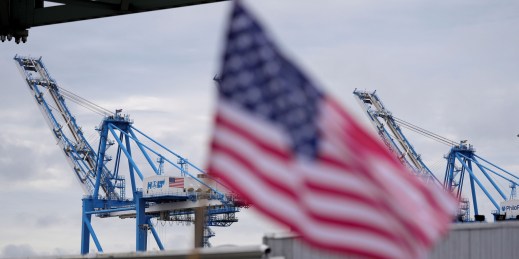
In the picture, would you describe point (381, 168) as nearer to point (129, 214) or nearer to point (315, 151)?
point (315, 151)

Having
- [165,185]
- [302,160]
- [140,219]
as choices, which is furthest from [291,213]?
[140,219]

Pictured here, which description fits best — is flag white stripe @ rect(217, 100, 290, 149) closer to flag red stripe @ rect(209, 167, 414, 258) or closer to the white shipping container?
flag red stripe @ rect(209, 167, 414, 258)

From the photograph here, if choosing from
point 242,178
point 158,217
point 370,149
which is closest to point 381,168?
point 370,149

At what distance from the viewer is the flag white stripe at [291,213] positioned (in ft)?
23.0

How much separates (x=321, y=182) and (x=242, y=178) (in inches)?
21.4

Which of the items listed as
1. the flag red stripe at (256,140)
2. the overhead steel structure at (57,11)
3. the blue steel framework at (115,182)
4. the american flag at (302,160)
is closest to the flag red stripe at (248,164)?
the american flag at (302,160)

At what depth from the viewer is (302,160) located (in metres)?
7.01

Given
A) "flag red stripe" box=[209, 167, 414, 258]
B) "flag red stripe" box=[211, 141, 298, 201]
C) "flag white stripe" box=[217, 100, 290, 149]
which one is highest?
"flag white stripe" box=[217, 100, 290, 149]

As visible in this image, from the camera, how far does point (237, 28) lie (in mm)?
7316

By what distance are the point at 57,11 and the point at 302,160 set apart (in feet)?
39.5

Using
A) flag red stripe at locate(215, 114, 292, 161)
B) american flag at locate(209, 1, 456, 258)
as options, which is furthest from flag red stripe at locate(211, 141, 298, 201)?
flag red stripe at locate(215, 114, 292, 161)

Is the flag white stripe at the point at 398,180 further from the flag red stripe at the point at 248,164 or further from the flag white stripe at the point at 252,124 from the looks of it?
the flag red stripe at the point at 248,164

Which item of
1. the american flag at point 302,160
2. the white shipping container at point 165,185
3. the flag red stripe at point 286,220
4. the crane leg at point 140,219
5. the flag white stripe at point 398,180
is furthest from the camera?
the crane leg at point 140,219

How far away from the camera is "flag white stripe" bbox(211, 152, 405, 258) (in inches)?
276
